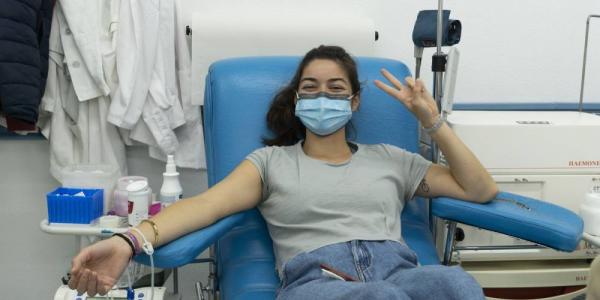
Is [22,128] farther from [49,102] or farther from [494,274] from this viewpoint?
[494,274]

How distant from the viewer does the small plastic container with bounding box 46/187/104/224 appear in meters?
1.56

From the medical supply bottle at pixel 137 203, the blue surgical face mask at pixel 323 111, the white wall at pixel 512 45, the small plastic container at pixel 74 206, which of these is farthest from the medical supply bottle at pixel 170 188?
the white wall at pixel 512 45

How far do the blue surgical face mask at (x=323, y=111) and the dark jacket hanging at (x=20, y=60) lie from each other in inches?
32.7

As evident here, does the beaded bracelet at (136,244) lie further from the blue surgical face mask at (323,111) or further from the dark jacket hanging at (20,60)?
the dark jacket hanging at (20,60)

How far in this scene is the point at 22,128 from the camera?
181 cm

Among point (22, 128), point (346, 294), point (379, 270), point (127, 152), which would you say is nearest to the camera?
point (346, 294)

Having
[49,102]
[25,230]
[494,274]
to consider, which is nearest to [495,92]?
[494,274]

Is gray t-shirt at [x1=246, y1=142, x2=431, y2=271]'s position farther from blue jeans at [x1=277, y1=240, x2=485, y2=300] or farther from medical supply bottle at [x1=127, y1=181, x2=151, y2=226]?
medical supply bottle at [x1=127, y1=181, x2=151, y2=226]

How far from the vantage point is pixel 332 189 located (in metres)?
1.47

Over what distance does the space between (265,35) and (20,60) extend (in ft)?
2.46

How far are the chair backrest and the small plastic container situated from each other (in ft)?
1.06

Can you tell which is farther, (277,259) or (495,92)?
(495,92)

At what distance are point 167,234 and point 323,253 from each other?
1.20 ft

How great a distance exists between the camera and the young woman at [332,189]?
1.27m
